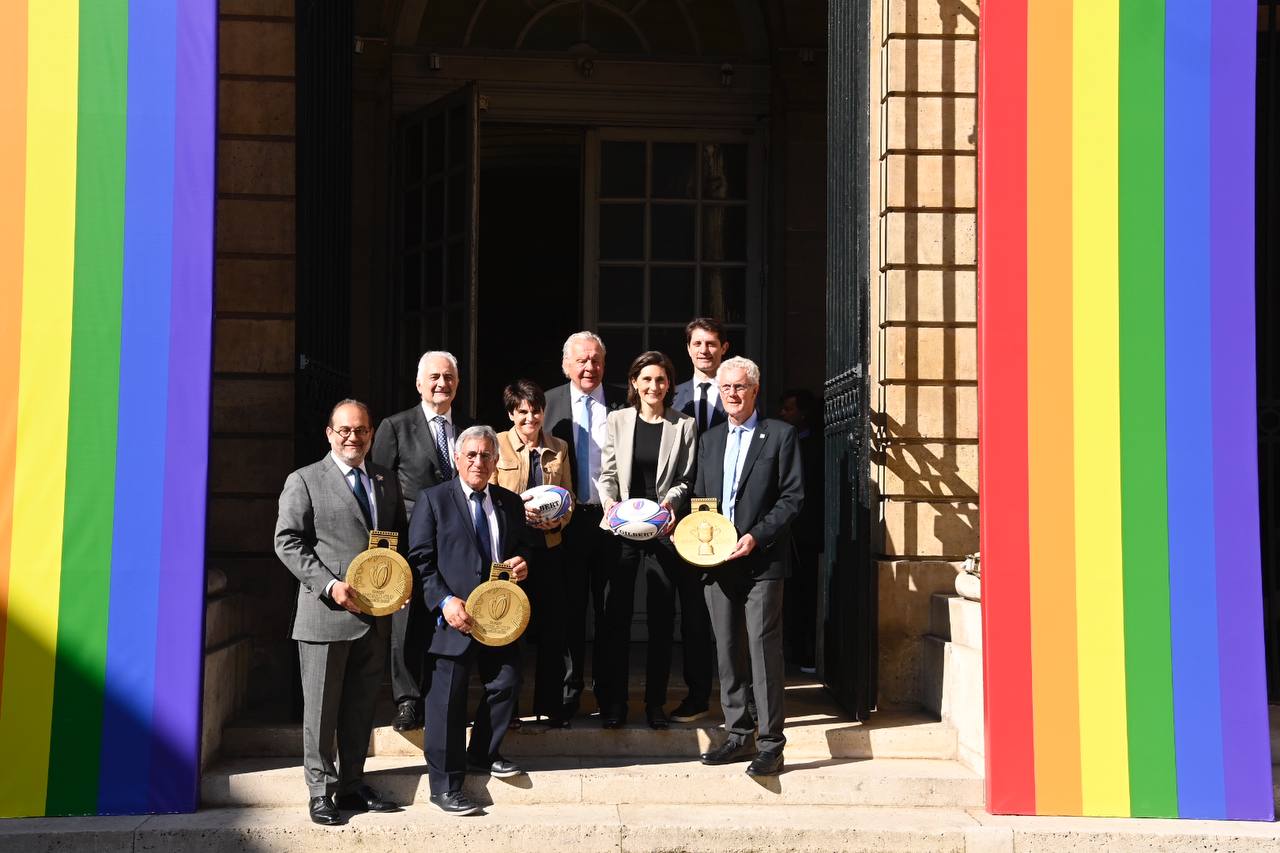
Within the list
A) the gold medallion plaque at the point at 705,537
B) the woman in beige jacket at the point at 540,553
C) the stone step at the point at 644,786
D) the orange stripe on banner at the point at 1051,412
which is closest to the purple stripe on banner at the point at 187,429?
the stone step at the point at 644,786

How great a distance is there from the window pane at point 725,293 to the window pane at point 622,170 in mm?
848

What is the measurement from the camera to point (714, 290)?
37.2 ft

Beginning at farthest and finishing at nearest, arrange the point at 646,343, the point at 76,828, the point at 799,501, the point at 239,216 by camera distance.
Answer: the point at 646,343 < the point at 239,216 < the point at 799,501 < the point at 76,828

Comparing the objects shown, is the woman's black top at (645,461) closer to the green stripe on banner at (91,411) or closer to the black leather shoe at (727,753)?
the black leather shoe at (727,753)

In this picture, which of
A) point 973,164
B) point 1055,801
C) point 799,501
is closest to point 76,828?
point 799,501

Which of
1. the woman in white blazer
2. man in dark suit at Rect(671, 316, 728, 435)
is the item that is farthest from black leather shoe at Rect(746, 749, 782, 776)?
man in dark suit at Rect(671, 316, 728, 435)

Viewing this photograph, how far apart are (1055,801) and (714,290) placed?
574 cm

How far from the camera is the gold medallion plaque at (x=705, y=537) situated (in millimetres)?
6828

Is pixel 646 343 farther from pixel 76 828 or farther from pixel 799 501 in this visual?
pixel 76 828

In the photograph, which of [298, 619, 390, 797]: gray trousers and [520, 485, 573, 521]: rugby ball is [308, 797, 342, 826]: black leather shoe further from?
[520, 485, 573, 521]: rugby ball

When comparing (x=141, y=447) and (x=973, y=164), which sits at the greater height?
(x=973, y=164)

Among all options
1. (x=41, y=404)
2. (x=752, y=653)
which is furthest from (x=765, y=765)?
(x=41, y=404)

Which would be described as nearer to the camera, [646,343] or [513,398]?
[513,398]

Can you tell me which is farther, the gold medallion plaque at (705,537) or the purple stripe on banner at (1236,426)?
the gold medallion plaque at (705,537)
